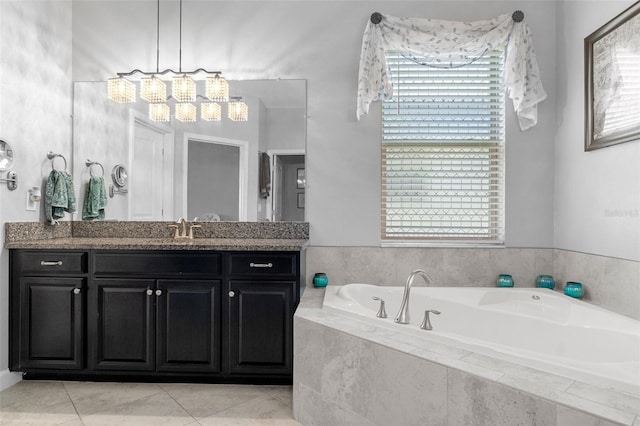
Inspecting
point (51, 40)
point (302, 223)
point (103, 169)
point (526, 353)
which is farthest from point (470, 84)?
point (51, 40)

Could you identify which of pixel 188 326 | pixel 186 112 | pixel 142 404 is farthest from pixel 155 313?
pixel 186 112

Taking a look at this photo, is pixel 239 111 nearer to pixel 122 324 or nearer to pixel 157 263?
pixel 157 263

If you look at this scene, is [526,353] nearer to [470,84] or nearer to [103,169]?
[470,84]

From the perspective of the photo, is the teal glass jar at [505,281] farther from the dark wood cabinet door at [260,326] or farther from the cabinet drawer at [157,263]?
the cabinet drawer at [157,263]

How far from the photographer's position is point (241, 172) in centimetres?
281

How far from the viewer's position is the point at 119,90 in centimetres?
273

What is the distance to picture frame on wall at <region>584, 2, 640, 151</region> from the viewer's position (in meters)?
1.97

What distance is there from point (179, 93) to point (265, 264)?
1411 millimetres

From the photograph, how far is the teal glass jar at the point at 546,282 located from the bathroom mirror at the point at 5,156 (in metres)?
3.44

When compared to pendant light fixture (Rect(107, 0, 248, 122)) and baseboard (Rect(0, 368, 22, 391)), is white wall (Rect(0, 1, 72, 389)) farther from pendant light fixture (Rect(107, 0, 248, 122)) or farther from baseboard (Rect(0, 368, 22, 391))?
pendant light fixture (Rect(107, 0, 248, 122))

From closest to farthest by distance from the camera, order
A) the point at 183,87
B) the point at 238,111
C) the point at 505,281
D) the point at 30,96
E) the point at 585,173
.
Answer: the point at 585,173 → the point at 30,96 → the point at 505,281 → the point at 183,87 → the point at 238,111

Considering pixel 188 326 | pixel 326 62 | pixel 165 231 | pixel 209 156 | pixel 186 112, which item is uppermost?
pixel 326 62

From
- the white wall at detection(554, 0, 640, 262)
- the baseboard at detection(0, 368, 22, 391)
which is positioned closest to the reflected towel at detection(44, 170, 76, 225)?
the baseboard at detection(0, 368, 22, 391)

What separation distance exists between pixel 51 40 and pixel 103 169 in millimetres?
936
